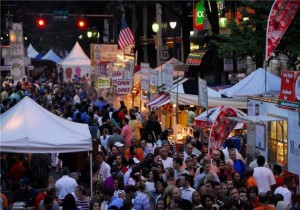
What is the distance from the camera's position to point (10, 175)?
17.3m

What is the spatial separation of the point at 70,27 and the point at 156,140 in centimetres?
6752

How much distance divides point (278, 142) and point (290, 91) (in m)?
1.61

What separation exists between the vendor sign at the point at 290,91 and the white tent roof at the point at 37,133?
3896 millimetres

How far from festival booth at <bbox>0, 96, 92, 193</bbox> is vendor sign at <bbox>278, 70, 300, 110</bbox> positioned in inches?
153

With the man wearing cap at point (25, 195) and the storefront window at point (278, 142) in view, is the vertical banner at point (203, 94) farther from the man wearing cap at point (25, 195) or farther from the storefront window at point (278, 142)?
the man wearing cap at point (25, 195)

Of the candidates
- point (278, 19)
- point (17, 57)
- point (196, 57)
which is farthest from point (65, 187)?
point (17, 57)

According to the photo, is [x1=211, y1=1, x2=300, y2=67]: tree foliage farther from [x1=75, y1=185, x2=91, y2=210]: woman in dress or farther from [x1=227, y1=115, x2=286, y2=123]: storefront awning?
[x1=75, y1=185, x2=91, y2=210]: woman in dress

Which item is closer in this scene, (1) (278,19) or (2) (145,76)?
(1) (278,19)

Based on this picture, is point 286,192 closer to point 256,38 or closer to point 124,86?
point 256,38

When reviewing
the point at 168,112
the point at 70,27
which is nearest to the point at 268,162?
the point at 168,112

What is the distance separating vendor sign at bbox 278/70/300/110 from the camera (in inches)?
587

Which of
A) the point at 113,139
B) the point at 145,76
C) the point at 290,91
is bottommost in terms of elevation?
the point at 113,139

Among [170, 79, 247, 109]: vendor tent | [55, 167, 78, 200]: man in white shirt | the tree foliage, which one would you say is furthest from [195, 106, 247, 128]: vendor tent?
[55, 167, 78, 200]: man in white shirt

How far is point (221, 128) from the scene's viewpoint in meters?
17.7
